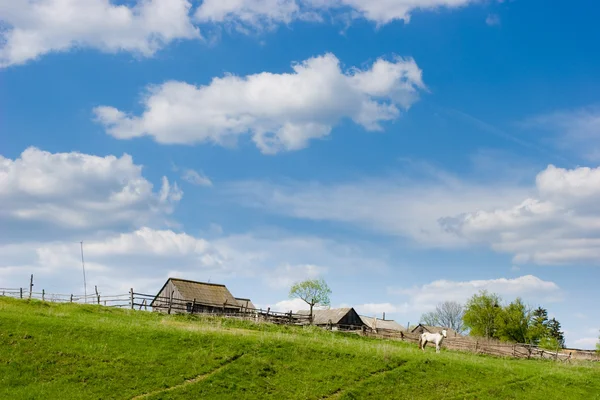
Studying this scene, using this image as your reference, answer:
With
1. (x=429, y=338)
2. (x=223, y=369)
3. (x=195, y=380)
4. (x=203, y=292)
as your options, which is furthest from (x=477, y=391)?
(x=203, y=292)

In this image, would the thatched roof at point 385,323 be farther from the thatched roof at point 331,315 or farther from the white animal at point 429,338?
the white animal at point 429,338

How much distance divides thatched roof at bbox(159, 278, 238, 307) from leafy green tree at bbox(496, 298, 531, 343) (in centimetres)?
4701

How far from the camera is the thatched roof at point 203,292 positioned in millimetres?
66625

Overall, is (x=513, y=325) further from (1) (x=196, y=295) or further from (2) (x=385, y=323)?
(1) (x=196, y=295)

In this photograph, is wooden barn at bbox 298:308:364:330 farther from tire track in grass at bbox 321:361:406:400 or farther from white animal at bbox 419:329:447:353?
tire track in grass at bbox 321:361:406:400

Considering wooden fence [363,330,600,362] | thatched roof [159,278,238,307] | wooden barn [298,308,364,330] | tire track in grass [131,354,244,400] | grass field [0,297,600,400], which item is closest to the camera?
tire track in grass [131,354,244,400]

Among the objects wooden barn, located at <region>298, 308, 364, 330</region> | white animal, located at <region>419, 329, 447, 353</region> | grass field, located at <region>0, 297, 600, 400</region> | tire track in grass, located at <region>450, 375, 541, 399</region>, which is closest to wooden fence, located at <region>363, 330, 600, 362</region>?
white animal, located at <region>419, 329, 447, 353</region>

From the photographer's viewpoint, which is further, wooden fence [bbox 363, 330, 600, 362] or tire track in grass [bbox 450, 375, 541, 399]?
wooden fence [bbox 363, 330, 600, 362]

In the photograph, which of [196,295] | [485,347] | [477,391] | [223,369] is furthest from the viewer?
[196,295]

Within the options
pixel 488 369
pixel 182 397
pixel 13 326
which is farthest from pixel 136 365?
pixel 488 369

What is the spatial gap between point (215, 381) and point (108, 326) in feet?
31.3

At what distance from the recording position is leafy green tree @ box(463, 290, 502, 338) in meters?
97.3

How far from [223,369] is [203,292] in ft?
132

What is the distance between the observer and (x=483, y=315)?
99188mm
